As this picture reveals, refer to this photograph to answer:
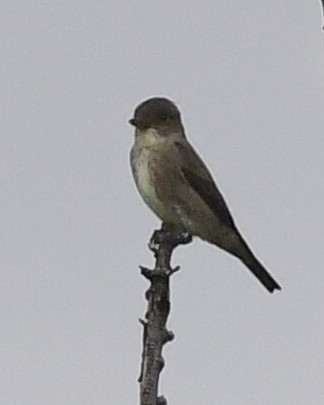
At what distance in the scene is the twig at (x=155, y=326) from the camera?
187 inches

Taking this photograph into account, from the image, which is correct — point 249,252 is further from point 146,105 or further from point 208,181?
point 146,105

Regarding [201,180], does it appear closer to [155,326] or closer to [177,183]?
[177,183]

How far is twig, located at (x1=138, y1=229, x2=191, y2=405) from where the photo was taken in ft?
15.6

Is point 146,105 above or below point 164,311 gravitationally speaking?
above

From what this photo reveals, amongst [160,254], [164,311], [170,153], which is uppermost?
[170,153]

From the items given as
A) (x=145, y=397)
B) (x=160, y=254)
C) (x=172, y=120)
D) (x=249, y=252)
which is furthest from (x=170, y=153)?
(x=145, y=397)

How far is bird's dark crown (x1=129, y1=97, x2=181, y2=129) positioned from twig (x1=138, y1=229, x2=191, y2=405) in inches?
138

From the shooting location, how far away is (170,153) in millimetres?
10016

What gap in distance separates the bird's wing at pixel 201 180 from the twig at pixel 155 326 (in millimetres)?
3493

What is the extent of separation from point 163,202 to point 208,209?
17.4 inches

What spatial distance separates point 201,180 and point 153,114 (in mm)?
633

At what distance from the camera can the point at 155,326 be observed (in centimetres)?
514

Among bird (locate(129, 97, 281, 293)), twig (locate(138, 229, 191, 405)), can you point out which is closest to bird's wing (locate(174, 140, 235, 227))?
bird (locate(129, 97, 281, 293))

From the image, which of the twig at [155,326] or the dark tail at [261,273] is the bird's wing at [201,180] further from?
the twig at [155,326]
